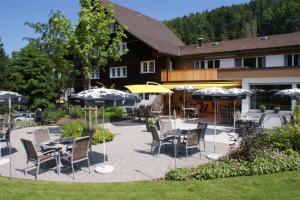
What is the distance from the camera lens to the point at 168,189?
27.0 ft

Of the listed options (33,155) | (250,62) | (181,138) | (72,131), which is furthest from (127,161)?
(250,62)

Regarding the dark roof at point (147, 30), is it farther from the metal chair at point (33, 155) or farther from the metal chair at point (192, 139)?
the metal chair at point (33, 155)

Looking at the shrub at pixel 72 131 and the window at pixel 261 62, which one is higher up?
the window at pixel 261 62

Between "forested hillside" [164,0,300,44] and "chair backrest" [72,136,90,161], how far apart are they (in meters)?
67.1

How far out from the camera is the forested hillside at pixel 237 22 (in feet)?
239

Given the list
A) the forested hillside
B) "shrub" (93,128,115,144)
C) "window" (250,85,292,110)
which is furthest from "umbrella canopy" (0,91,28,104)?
the forested hillside

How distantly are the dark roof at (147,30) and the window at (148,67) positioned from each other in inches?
80.8

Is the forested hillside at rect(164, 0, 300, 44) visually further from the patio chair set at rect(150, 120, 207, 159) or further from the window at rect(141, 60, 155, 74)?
the patio chair set at rect(150, 120, 207, 159)

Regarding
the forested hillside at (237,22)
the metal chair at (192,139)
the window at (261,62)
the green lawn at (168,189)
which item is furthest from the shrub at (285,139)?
the forested hillside at (237,22)

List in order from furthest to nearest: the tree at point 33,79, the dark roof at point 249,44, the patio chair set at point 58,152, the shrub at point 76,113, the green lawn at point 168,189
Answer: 1. the dark roof at point 249,44
2. the tree at point 33,79
3. the shrub at point 76,113
4. the patio chair set at point 58,152
5. the green lawn at point 168,189

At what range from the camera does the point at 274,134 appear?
11.9 metres

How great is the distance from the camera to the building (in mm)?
26125

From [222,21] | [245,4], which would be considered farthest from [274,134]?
[245,4]

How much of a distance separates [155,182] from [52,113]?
57.2 ft
